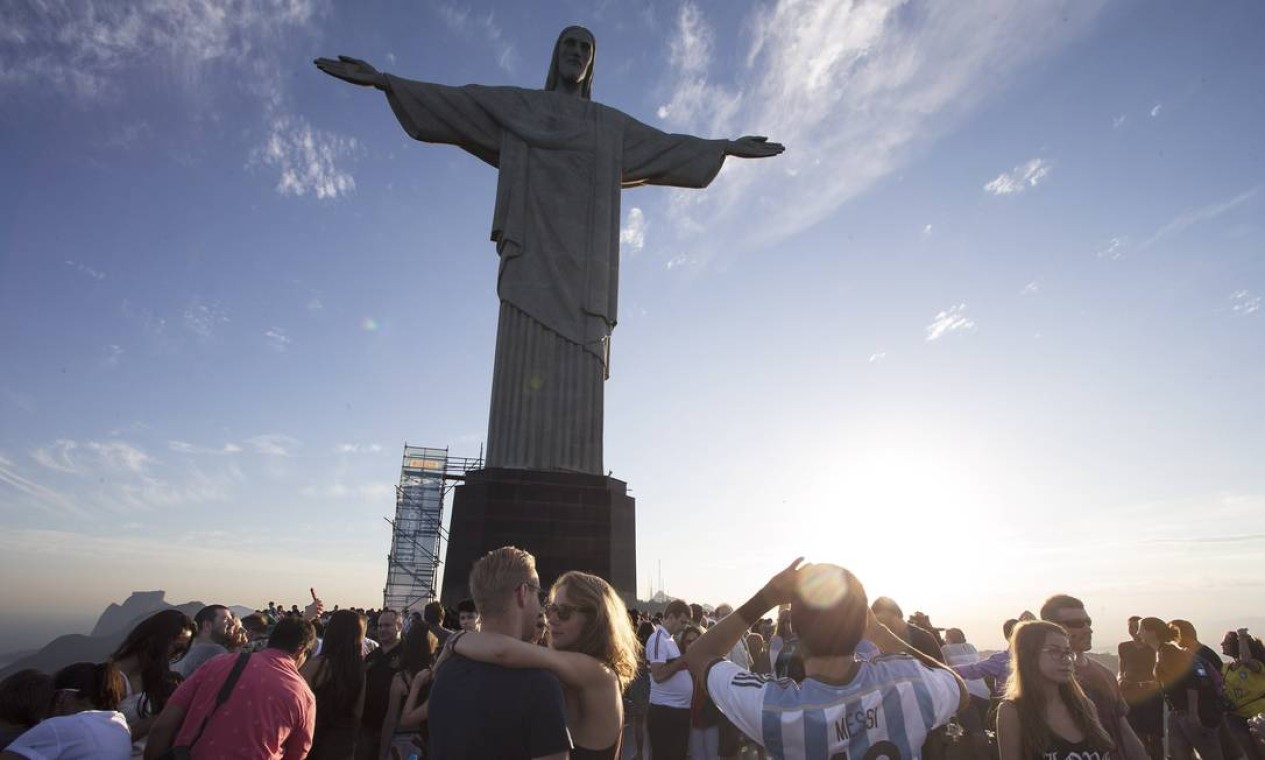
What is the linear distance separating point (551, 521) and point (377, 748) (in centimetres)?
624

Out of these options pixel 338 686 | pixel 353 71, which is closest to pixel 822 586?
pixel 338 686

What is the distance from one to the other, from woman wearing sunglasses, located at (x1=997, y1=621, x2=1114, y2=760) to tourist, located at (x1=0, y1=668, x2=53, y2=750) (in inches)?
165

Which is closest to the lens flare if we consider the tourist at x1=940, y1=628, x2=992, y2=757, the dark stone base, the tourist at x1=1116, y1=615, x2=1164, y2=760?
the tourist at x1=940, y1=628, x2=992, y2=757

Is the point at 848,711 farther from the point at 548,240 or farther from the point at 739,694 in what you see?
the point at 548,240

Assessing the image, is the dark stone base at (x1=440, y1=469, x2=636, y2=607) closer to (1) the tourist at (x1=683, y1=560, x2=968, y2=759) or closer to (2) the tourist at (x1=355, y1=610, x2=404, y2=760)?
(2) the tourist at (x1=355, y1=610, x2=404, y2=760)

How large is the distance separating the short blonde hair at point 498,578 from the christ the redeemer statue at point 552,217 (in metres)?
8.79

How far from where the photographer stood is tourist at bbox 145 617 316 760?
292 cm

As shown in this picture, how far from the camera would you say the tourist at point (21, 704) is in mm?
2998

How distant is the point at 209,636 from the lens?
4477 mm

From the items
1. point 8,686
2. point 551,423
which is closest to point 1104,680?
point 8,686

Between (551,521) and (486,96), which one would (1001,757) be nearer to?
(551,521)

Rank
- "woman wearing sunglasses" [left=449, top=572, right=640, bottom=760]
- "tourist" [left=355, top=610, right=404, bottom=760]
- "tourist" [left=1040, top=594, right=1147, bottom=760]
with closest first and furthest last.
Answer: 1. "woman wearing sunglasses" [left=449, top=572, right=640, bottom=760]
2. "tourist" [left=1040, top=594, right=1147, bottom=760]
3. "tourist" [left=355, top=610, right=404, bottom=760]

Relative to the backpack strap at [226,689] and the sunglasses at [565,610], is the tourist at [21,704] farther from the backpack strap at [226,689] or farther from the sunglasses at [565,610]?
the sunglasses at [565,610]

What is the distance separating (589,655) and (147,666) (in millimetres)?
2728
